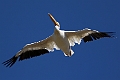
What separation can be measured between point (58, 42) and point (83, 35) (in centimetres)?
150

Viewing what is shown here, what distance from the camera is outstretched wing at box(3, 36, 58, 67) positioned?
25.5 metres

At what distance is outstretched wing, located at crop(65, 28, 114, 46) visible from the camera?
81.7ft

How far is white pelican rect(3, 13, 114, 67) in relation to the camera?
24625mm

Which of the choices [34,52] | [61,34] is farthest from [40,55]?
[61,34]

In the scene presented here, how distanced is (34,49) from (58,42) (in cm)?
168

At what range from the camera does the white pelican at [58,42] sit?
24625 mm

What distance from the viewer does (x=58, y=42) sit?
24.7m

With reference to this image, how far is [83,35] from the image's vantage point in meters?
25.3

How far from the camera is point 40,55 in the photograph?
25.8 metres

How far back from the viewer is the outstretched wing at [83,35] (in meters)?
24.9

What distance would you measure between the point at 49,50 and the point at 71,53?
4.76 feet

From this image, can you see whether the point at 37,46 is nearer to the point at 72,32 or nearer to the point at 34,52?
the point at 34,52

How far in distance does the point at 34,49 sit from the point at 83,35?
2756 mm

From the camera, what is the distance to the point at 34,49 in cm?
2567
